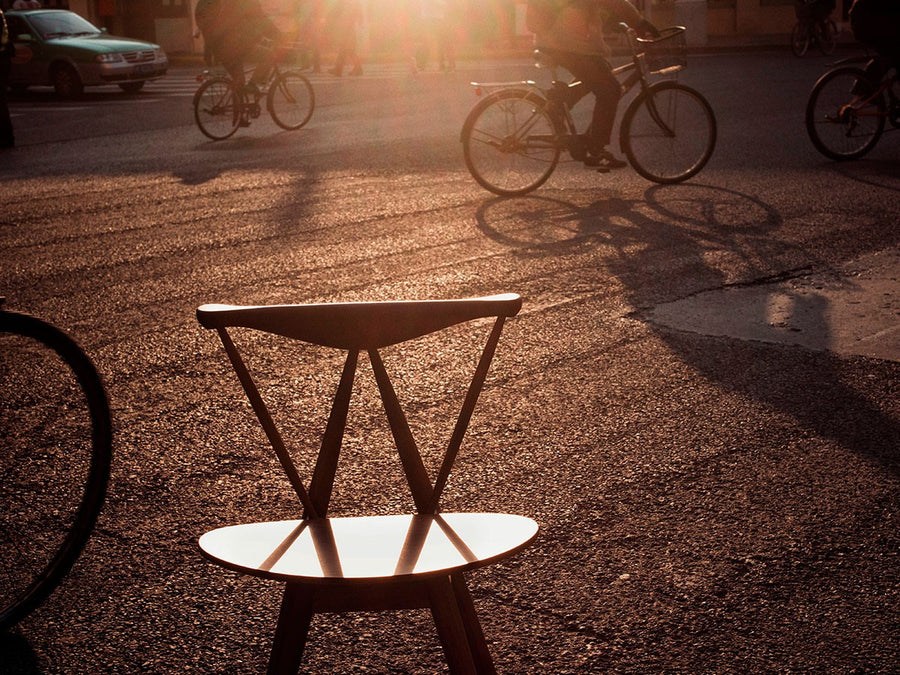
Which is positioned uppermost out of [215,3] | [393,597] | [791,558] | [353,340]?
[215,3]

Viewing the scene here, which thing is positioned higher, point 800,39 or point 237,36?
point 237,36

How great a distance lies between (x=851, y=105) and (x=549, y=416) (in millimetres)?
7477

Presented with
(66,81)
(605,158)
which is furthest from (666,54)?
(66,81)

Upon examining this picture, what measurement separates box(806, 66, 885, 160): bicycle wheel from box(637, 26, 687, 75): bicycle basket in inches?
58.2

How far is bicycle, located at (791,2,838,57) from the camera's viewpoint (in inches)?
1190

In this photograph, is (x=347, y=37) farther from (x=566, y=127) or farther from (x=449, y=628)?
(x=449, y=628)

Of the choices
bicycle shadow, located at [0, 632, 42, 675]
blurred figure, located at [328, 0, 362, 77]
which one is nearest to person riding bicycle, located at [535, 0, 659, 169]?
bicycle shadow, located at [0, 632, 42, 675]

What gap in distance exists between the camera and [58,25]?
77.6ft

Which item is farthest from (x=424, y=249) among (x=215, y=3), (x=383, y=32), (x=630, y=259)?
(x=383, y=32)

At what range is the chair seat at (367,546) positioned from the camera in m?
2.13

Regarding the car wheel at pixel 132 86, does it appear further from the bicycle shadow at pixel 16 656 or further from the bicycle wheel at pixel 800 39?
the bicycle shadow at pixel 16 656

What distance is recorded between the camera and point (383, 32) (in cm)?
4103

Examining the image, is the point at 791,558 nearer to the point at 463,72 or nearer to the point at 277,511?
the point at 277,511

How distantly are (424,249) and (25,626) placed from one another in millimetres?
5050
